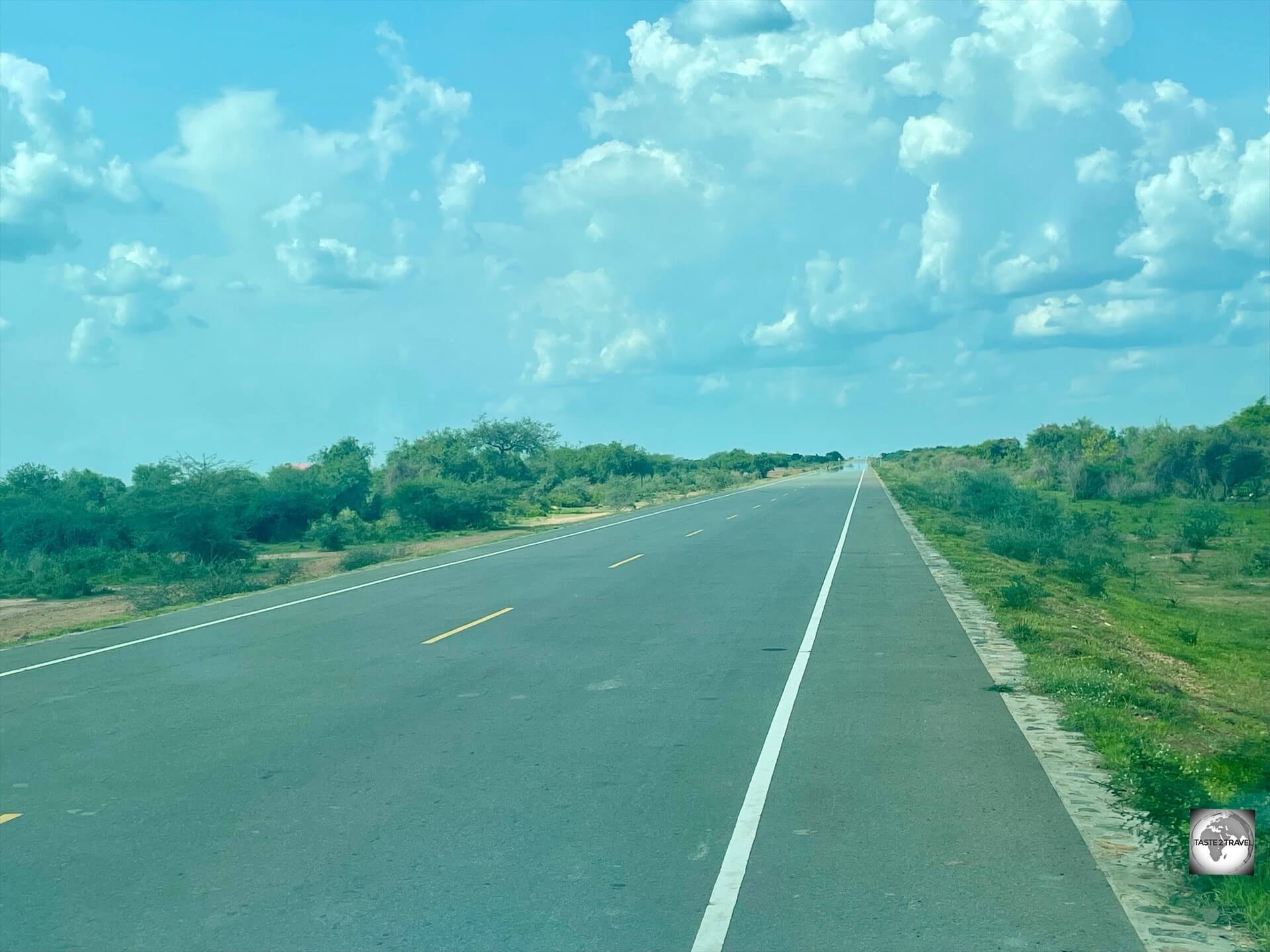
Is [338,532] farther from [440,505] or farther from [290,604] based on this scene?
[290,604]

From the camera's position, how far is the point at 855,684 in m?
10.6

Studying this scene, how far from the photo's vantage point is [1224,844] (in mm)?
5430

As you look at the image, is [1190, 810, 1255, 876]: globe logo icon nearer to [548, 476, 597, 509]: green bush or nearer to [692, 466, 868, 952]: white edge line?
[692, 466, 868, 952]: white edge line

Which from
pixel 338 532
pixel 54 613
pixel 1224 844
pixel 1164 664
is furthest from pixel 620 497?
pixel 1224 844

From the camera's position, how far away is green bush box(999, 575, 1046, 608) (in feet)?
54.0

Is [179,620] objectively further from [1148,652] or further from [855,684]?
[1148,652]

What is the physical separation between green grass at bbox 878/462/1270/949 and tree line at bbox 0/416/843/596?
22.2m

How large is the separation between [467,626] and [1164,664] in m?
9.77

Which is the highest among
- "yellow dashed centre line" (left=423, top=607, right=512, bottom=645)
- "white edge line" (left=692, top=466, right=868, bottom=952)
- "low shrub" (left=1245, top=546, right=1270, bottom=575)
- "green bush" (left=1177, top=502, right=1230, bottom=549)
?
"yellow dashed centre line" (left=423, top=607, right=512, bottom=645)

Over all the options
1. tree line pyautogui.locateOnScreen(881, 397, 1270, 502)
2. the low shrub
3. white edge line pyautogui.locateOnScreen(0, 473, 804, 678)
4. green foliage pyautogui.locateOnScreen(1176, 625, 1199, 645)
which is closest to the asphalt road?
white edge line pyautogui.locateOnScreen(0, 473, 804, 678)

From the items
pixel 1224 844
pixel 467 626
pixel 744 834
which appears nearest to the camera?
pixel 1224 844

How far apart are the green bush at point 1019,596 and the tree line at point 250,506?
23.5m

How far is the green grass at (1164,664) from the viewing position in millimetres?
6297

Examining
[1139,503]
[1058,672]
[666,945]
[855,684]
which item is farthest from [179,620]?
[1139,503]
